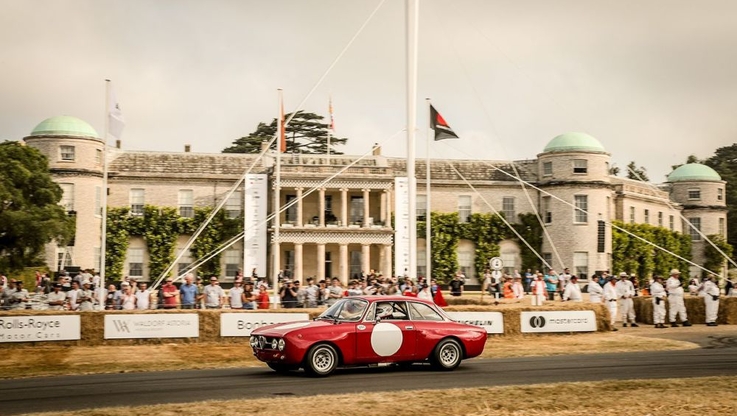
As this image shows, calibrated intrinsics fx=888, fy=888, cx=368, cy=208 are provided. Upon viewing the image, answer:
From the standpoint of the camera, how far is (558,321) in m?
29.4

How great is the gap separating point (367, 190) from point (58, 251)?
2185 centimetres

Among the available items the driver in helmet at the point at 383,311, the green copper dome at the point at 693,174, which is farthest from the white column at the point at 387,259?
the driver in helmet at the point at 383,311

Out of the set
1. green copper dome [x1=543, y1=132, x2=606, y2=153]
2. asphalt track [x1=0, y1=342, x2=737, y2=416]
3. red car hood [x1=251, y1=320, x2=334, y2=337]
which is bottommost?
asphalt track [x1=0, y1=342, x2=737, y2=416]

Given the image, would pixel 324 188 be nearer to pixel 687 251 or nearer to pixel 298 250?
pixel 298 250

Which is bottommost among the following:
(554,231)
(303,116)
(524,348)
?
(524,348)

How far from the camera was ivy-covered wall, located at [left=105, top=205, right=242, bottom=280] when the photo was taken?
63.5m

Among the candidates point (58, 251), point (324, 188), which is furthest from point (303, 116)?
point (58, 251)

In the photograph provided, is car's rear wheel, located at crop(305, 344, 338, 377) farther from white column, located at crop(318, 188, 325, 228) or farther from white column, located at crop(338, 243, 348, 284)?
white column, located at crop(318, 188, 325, 228)

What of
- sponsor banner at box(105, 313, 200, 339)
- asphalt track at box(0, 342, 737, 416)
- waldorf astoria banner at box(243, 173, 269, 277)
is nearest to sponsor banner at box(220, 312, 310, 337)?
sponsor banner at box(105, 313, 200, 339)

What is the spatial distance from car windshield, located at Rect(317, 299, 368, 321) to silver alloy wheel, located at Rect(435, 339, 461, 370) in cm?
185

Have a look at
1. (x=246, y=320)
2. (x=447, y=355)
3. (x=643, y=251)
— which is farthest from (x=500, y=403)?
(x=643, y=251)

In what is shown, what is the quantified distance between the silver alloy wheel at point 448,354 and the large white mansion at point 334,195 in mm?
41991

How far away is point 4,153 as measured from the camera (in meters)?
51.1

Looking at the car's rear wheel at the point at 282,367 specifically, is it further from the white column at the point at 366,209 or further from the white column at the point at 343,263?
the white column at the point at 366,209
